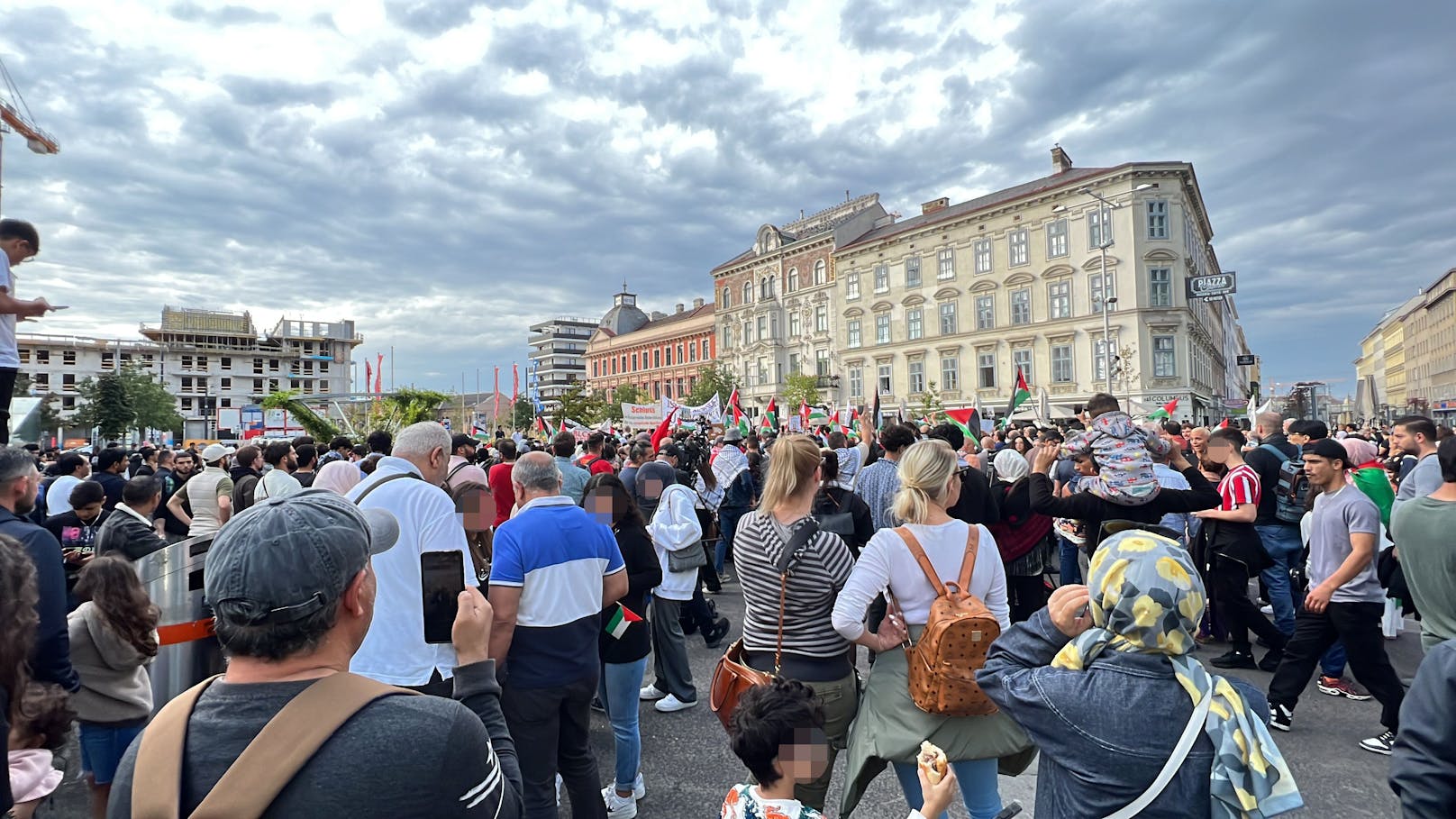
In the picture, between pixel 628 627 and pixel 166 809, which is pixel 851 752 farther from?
pixel 166 809

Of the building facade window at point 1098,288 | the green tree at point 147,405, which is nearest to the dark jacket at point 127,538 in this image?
the building facade window at point 1098,288

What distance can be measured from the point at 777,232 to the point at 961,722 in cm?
5867

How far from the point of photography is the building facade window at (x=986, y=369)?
4541 cm

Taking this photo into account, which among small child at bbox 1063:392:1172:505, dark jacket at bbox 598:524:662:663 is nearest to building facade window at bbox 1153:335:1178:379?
small child at bbox 1063:392:1172:505

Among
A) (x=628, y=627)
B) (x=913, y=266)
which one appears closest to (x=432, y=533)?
(x=628, y=627)

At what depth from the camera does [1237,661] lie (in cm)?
631

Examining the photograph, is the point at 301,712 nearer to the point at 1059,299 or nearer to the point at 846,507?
the point at 846,507

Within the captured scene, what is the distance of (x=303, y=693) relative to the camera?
4.06 ft

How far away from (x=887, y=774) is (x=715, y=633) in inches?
117

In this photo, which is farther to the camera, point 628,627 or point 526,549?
point 628,627

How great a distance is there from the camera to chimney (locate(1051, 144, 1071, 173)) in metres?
44.1

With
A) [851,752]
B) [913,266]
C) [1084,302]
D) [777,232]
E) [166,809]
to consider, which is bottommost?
[851,752]

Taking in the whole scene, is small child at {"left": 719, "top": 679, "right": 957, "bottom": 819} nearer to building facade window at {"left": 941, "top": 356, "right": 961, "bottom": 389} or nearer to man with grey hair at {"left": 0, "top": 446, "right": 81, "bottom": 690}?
man with grey hair at {"left": 0, "top": 446, "right": 81, "bottom": 690}

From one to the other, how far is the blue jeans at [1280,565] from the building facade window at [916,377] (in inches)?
1696
